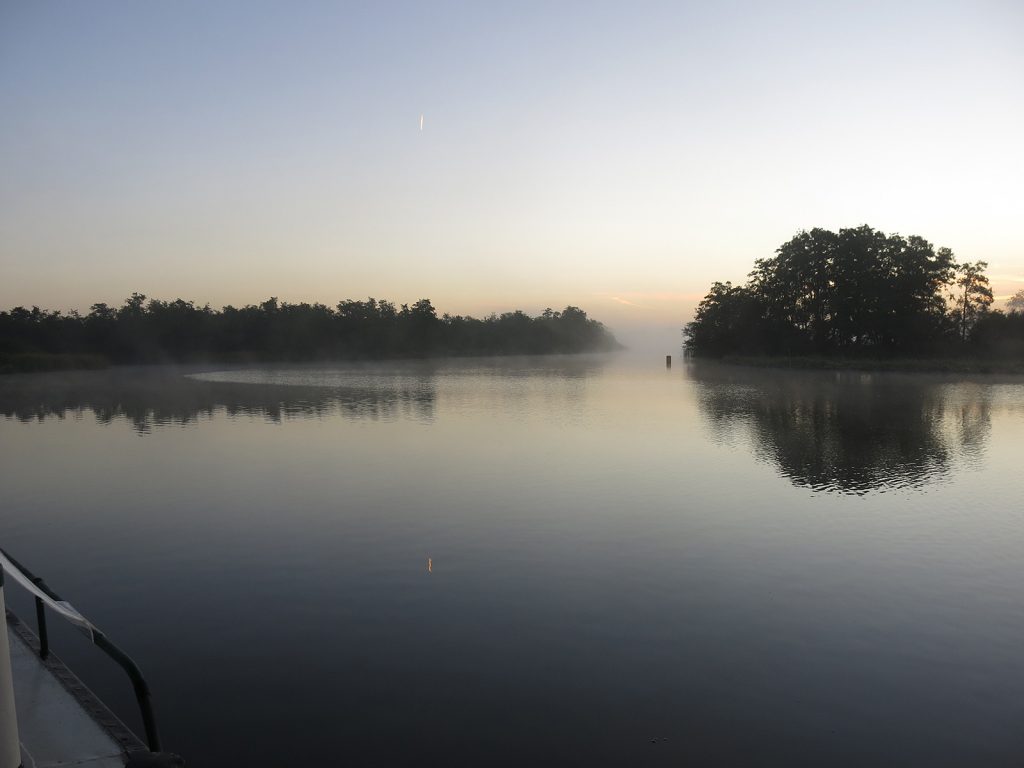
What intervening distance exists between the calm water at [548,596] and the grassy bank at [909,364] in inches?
1806

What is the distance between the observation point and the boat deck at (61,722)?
4.06 meters

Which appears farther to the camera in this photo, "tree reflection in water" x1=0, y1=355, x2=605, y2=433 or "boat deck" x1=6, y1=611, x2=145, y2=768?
"tree reflection in water" x1=0, y1=355, x2=605, y2=433

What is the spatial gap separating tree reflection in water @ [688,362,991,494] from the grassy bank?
20.0m

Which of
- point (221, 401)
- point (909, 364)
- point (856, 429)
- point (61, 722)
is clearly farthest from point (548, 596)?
point (909, 364)

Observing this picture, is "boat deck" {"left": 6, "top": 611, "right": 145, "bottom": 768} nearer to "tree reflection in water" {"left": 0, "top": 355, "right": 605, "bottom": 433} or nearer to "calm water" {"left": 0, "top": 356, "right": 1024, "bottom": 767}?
"calm water" {"left": 0, "top": 356, "right": 1024, "bottom": 767}

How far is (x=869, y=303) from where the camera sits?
2692 inches

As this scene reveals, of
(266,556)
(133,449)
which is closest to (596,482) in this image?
(266,556)

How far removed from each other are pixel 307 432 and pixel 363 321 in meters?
109

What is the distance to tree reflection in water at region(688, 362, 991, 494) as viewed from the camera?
48.8 ft

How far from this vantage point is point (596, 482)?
14.0 meters

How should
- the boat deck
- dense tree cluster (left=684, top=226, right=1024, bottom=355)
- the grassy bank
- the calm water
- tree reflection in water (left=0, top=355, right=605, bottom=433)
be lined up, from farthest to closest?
dense tree cluster (left=684, top=226, right=1024, bottom=355) → the grassy bank → tree reflection in water (left=0, top=355, right=605, bottom=433) → the calm water → the boat deck

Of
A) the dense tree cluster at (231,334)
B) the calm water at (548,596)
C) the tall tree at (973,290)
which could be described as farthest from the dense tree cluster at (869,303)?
the dense tree cluster at (231,334)

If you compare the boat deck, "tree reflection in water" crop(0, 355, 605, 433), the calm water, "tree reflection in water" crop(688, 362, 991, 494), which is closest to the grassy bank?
"tree reflection in water" crop(688, 362, 991, 494)

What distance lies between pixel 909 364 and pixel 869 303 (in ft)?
36.7
